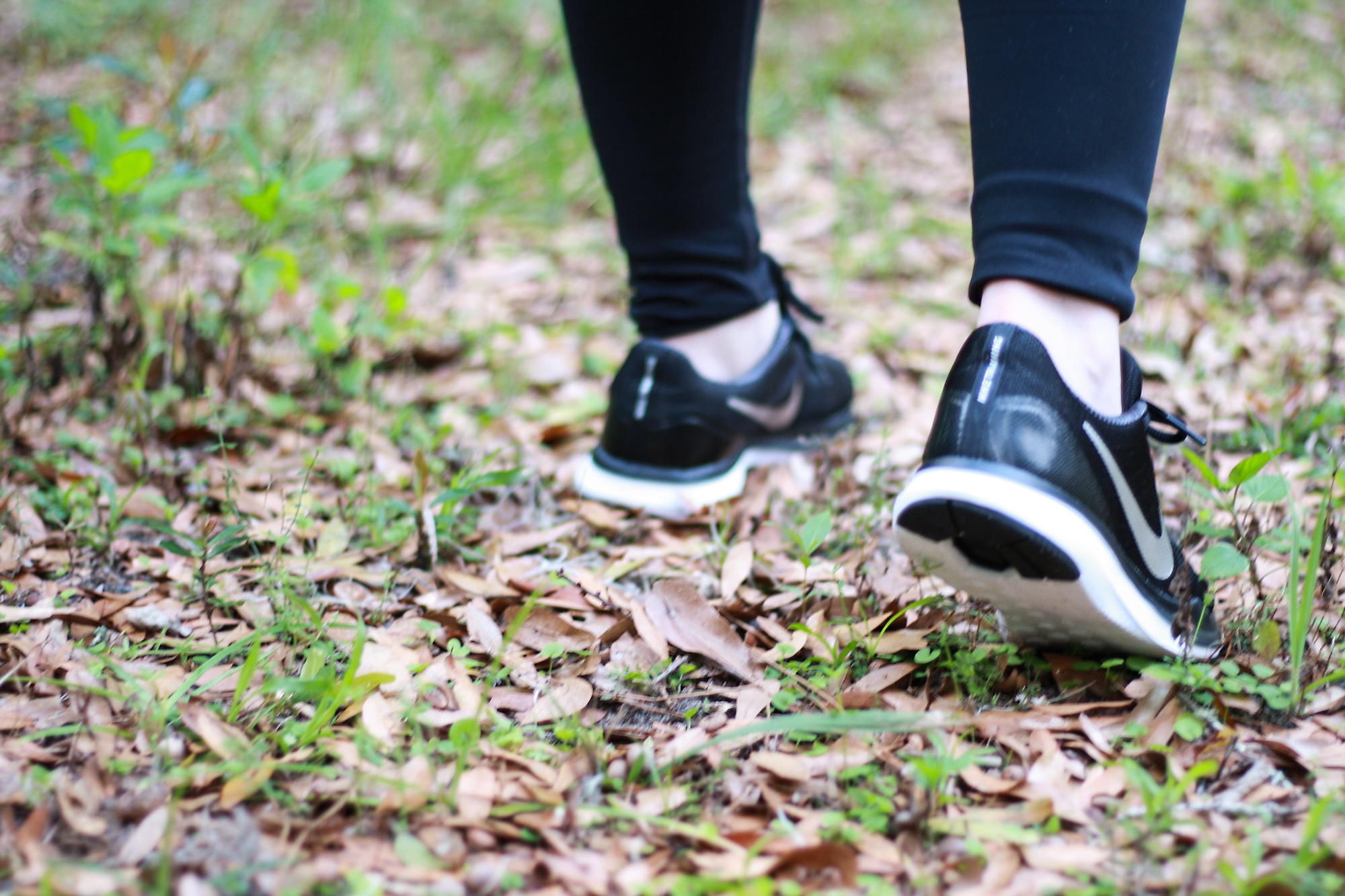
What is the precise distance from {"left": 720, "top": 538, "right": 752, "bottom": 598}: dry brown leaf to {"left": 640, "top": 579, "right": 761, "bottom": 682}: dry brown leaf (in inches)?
Answer: 3.1

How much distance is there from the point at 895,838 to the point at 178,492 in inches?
43.8

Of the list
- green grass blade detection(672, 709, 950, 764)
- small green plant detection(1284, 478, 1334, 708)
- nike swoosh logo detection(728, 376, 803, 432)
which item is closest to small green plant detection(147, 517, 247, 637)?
green grass blade detection(672, 709, 950, 764)

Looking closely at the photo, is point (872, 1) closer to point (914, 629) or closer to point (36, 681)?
point (914, 629)

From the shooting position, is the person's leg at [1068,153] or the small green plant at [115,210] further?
the small green plant at [115,210]

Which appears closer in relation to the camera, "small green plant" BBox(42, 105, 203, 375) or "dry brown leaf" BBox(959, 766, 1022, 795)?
"dry brown leaf" BBox(959, 766, 1022, 795)

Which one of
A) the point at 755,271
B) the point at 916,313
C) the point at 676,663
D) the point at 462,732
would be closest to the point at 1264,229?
the point at 916,313

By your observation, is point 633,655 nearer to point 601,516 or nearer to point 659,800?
point 659,800

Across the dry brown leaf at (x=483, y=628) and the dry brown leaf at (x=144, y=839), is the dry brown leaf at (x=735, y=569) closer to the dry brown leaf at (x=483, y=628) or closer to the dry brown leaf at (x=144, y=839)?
the dry brown leaf at (x=483, y=628)

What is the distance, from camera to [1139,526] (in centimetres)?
94

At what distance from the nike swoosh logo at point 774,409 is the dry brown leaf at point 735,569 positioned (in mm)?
271

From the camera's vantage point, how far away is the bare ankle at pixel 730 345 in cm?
146

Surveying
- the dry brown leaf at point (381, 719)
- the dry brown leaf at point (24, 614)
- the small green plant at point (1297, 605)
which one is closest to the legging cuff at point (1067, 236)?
the small green plant at point (1297, 605)

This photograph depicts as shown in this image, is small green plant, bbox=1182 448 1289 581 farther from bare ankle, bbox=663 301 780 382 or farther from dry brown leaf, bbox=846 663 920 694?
bare ankle, bbox=663 301 780 382

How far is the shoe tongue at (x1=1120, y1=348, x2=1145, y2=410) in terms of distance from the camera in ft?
3.18
